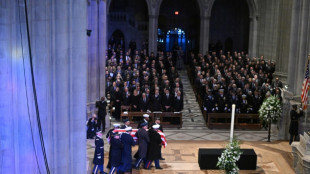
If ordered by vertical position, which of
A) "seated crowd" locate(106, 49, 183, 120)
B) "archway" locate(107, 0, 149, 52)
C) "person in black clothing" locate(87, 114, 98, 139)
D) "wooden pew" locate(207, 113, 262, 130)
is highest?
"archway" locate(107, 0, 149, 52)

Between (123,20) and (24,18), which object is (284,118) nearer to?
(24,18)

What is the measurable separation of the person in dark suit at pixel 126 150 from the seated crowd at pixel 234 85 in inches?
277

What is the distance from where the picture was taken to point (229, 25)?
3584cm

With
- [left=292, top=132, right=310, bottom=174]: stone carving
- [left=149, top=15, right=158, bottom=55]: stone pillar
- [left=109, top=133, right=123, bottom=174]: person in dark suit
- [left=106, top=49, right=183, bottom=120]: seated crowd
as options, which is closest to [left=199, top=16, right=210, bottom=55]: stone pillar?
[left=149, top=15, right=158, bottom=55]: stone pillar

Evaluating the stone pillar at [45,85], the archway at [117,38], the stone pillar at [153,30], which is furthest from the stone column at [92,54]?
the archway at [117,38]

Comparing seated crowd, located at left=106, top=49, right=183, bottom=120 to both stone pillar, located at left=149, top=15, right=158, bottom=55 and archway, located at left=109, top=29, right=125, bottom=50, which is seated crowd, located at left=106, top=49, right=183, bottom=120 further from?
archway, located at left=109, top=29, right=125, bottom=50

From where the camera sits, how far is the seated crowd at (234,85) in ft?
63.9

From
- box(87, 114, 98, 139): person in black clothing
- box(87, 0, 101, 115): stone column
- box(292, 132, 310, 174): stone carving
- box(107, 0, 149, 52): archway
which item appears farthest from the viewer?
box(107, 0, 149, 52): archway

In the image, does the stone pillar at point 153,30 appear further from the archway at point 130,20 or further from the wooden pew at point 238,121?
the wooden pew at point 238,121

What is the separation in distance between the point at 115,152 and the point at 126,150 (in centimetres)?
35

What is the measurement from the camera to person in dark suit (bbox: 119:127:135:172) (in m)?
12.9

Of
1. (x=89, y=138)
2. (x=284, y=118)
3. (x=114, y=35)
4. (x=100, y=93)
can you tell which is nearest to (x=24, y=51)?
(x=89, y=138)

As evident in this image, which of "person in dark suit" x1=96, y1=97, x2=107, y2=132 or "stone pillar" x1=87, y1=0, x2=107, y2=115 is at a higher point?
"stone pillar" x1=87, y1=0, x2=107, y2=115

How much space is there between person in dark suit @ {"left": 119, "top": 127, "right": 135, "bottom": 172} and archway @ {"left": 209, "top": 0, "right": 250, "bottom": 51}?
76.8 ft
